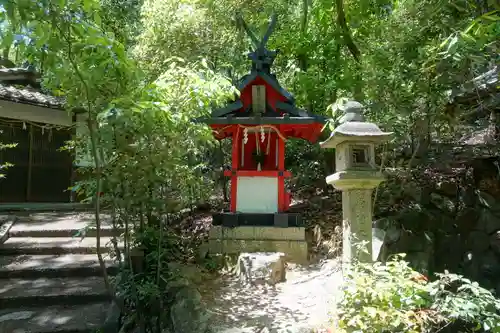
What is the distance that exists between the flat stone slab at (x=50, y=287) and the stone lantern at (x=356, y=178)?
3.62 m

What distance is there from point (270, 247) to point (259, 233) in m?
0.34

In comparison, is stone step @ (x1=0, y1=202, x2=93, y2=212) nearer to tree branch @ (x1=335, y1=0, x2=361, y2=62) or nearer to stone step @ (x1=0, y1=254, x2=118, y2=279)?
stone step @ (x1=0, y1=254, x2=118, y2=279)

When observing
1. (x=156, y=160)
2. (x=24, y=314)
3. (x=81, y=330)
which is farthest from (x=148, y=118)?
(x=24, y=314)

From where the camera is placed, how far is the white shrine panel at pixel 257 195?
7.48 meters

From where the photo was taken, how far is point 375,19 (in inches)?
365

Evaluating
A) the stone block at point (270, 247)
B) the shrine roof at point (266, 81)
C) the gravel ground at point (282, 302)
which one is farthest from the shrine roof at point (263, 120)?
the gravel ground at point (282, 302)

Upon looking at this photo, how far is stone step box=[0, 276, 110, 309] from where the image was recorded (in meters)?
5.23

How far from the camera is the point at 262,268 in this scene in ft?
20.2

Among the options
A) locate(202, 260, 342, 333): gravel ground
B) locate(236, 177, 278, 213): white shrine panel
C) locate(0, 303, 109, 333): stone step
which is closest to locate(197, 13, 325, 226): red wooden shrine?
locate(236, 177, 278, 213): white shrine panel

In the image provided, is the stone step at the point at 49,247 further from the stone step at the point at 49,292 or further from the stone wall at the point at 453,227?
the stone wall at the point at 453,227

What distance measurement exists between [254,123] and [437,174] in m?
5.31

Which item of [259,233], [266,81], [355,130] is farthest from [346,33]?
[259,233]

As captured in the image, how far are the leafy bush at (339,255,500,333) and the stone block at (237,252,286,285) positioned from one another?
2357mm

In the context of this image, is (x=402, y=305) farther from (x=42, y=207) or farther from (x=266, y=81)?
(x=42, y=207)
